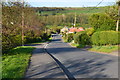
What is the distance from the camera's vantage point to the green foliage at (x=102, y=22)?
37606mm

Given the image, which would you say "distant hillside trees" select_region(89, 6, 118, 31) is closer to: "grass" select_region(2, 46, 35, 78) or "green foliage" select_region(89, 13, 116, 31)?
"green foliage" select_region(89, 13, 116, 31)

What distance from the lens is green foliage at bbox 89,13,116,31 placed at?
3761cm

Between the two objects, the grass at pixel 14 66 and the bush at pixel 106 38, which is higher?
the bush at pixel 106 38

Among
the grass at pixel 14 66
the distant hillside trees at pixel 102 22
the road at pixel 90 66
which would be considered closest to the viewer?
the grass at pixel 14 66

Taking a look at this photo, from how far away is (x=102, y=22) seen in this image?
39.9m

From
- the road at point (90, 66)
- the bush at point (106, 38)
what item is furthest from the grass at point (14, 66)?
the bush at point (106, 38)

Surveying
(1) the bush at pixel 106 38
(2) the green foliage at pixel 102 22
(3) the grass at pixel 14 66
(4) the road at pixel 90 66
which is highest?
(2) the green foliage at pixel 102 22

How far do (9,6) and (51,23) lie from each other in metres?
126

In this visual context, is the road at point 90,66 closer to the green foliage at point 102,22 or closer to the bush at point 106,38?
the bush at point 106,38

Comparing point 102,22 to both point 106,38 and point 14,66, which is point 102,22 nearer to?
point 106,38

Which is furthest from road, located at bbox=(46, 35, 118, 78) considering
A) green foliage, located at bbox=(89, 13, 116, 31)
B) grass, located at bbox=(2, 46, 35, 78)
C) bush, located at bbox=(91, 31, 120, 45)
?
green foliage, located at bbox=(89, 13, 116, 31)

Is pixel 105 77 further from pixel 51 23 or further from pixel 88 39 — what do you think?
pixel 51 23

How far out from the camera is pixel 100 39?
93.9 ft

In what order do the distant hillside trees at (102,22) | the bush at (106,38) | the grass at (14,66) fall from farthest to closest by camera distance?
the distant hillside trees at (102,22)
the bush at (106,38)
the grass at (14,66)
